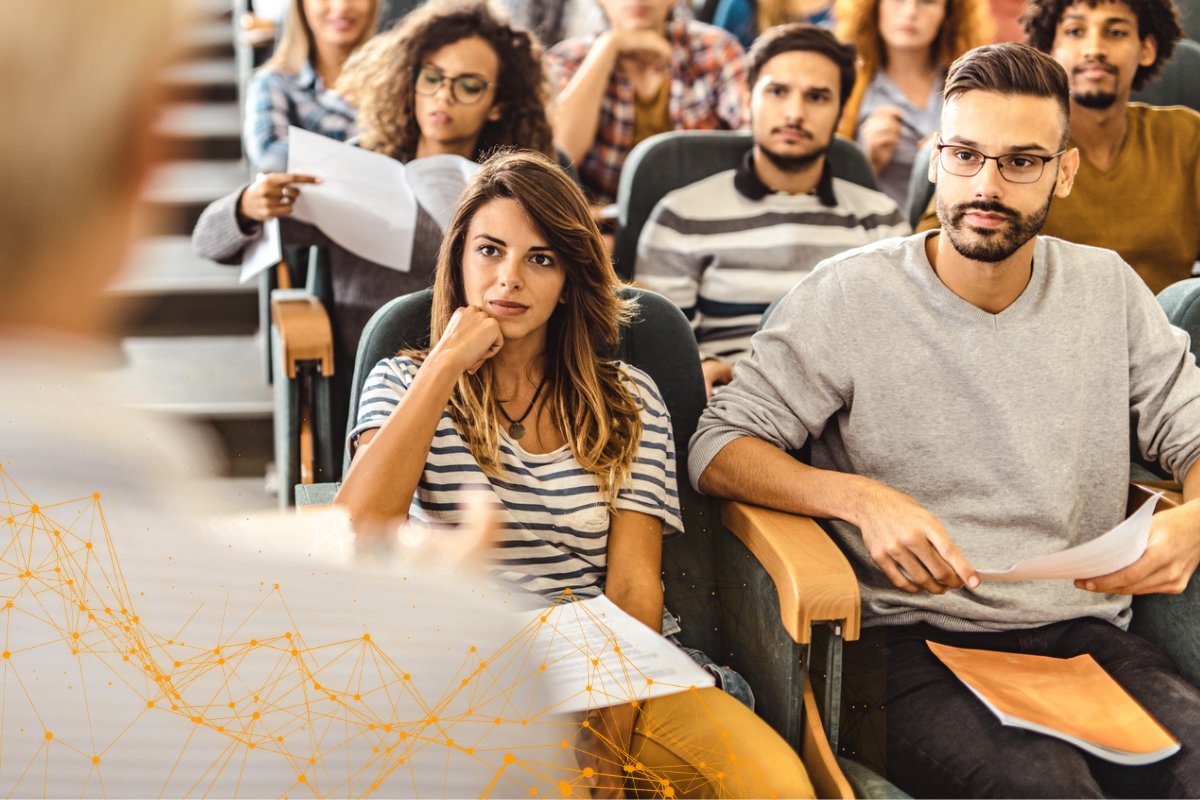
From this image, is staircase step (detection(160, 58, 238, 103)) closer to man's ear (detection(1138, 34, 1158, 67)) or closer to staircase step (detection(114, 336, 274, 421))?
staircase step (detection(114, 336, 274, 421))

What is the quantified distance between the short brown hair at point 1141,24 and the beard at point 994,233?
3.26 ft

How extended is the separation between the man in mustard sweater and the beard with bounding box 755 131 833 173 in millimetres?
443

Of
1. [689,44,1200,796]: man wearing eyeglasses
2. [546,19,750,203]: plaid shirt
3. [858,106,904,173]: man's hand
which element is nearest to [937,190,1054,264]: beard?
[689,44,1200,796]: man wearing eyeglasses

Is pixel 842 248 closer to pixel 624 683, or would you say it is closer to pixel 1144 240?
pixel 1144 240

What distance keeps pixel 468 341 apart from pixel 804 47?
1269 mm

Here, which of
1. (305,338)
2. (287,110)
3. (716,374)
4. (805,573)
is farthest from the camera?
(287,110)

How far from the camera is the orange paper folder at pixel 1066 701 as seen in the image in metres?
1.20

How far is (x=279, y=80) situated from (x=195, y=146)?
227 cm

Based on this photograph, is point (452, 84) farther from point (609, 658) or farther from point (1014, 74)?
point (609, 658)

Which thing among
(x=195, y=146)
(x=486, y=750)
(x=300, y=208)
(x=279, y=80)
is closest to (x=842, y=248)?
(x=300, y=208)

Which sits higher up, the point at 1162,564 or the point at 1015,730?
the point at 1162,564

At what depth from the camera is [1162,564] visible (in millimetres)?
1305

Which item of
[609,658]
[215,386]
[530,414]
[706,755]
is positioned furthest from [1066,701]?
[215,386]

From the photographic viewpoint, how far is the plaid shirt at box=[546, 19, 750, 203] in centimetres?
275
